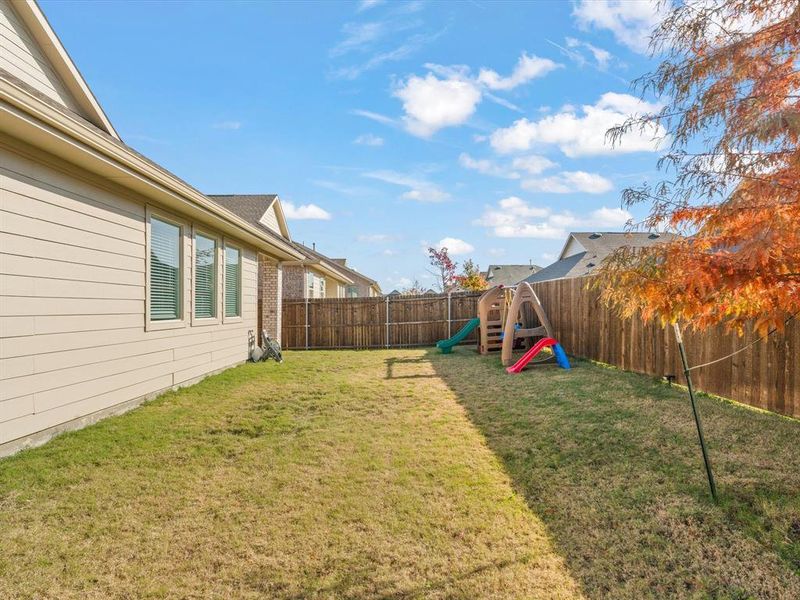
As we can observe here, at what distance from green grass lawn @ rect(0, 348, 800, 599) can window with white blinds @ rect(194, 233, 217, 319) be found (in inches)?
94.1

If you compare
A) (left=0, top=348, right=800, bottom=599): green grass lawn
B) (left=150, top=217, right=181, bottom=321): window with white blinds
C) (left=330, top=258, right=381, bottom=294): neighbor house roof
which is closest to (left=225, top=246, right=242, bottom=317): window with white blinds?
(left=150, top=217, right=181, bottom=321): window with white blinds

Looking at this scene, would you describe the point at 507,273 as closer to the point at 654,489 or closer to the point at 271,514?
the point at 654,489

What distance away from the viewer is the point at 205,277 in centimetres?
744

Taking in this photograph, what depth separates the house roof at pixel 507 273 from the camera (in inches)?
1533

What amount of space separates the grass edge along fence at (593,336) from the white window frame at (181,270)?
17.4 feet

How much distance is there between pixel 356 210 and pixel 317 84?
33.2ft

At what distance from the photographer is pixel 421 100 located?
10.2 m

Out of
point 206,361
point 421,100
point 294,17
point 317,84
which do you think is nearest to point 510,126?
point 421,100

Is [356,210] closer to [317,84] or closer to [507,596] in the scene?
[317,84]

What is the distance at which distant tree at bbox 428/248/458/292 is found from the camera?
3381 cm

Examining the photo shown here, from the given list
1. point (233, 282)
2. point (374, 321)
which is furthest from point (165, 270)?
point (374, 321)

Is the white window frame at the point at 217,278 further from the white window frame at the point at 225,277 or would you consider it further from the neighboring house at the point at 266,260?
A: the neighboring house at the point at 266,260

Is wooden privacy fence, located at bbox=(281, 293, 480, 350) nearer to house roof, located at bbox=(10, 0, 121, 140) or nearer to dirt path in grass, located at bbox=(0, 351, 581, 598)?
house roof, located at bbox=(10, 0, 121, 140)

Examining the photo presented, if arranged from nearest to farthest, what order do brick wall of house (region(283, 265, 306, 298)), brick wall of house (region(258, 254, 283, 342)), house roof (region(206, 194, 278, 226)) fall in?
1. brick wall of house (region(258, 254, 283, 342))
2. house roof (region(206, 194, 278, 226))
3. brick wall of house (region(283, 265, 306, 298))
